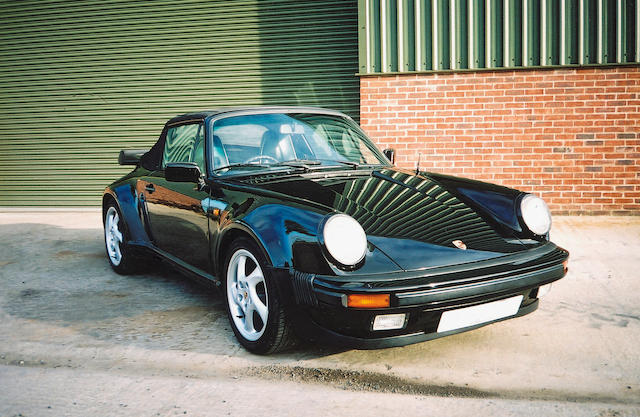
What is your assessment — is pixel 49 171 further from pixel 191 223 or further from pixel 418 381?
pixel 418 381

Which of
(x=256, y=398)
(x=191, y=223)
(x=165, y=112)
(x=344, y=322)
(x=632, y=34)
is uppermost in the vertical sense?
(x=632, y=34)

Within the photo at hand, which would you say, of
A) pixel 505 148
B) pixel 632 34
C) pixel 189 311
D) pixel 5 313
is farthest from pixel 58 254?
pixel 632 34

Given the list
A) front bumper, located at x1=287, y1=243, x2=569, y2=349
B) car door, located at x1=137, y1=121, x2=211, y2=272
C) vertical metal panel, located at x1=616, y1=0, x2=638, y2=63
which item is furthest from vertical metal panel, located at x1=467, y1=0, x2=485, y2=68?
front bumper, located at x1=287, y1=243, x2=569, y2=349

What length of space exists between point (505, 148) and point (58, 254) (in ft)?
18.1

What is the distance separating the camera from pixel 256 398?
9.40 ft

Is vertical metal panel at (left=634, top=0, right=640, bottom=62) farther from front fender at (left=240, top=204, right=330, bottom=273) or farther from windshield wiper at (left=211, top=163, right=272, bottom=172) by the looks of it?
front fender at (left=240, top=204, right=330, bottom=273)

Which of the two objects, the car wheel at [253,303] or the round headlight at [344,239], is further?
the car wheel at [253,303]

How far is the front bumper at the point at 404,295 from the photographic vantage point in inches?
110

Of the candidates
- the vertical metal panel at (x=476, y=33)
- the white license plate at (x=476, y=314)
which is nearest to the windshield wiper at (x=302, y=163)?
the white license plate at (x=476, y=314)

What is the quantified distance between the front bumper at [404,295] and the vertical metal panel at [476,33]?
5192 millimetres

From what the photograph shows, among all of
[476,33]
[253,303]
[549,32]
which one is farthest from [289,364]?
[549,32]

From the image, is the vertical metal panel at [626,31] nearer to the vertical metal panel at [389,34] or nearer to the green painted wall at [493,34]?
the green painted wall at [493,34]

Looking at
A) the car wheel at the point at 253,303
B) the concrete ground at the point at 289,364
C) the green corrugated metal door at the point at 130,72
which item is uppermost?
the green corrugated metal door at the point at 130,72

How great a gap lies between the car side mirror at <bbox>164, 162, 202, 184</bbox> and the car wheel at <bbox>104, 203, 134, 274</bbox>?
1545mm
